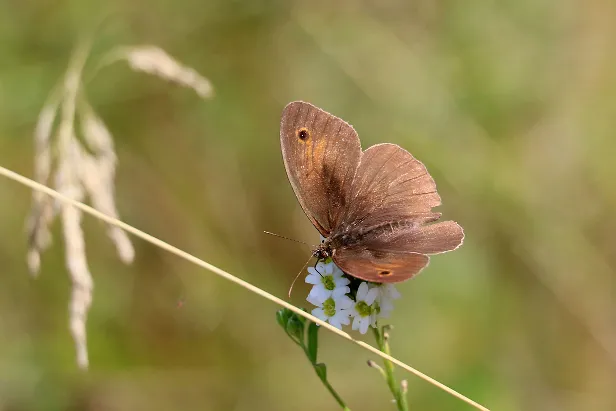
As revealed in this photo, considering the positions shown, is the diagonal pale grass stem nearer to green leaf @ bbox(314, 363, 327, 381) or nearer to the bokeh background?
green leaf @ bbox(314, 363, 327, 381)

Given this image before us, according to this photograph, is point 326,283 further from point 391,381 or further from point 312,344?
point 391,381

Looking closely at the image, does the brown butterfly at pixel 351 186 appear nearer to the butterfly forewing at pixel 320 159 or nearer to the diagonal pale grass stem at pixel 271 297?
the butterfly forewing at pixel 320 159

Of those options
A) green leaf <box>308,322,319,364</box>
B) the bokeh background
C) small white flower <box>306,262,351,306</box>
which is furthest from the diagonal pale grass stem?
the bokeh background

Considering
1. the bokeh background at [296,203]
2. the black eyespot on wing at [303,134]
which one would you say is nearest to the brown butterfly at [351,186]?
the black eyespot on wing at [303,134]

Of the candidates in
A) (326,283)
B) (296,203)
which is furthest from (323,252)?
(296,203)

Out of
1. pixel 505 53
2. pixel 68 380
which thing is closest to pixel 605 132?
pixel 505 53

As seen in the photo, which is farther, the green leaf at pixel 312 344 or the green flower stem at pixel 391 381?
the green leaf at pixel 312 344
